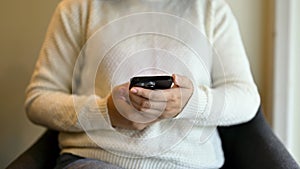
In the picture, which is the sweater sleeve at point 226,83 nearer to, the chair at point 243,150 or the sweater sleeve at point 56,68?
the chair at point 243,150

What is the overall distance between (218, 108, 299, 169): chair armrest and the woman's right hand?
0.26 m

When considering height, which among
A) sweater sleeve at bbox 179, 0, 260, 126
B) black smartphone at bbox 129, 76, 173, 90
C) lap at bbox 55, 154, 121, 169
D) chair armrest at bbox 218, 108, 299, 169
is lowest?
chair armrest at bbox 218, 108, 299, 169

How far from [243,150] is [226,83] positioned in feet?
0.56

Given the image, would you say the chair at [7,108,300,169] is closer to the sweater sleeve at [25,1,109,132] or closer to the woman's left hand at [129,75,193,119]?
the sweater sleeve at [25,1,109,132]

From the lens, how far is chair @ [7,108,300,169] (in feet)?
3.35

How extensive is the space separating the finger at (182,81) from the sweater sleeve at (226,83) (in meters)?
0.05

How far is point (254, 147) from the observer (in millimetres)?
1107

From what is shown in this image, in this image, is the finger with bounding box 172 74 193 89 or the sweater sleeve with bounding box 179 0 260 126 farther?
the sweater sleeve with bounding box 179 0 260 126

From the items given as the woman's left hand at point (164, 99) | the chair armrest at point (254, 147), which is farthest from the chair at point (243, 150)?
the woman's left hand at point (164, 99)

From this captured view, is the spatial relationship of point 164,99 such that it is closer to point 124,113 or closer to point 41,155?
point 124,113

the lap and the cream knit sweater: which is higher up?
the cream knit sweater

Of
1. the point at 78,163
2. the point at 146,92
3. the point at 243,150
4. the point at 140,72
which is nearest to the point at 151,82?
the point at 146,92

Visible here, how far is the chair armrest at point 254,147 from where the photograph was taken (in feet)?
3.31

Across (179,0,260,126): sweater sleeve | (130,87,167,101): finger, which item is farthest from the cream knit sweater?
(130,87,167,101): finger
